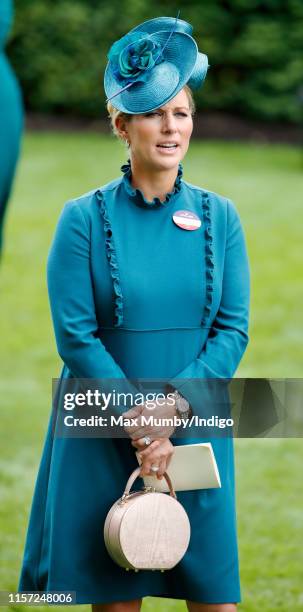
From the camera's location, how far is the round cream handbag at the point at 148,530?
283 cm

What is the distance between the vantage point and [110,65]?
9.91 feet

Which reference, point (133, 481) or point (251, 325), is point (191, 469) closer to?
point (133, 481)

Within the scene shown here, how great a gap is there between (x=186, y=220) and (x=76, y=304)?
0.37m

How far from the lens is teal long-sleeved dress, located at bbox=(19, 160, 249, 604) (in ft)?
9.82

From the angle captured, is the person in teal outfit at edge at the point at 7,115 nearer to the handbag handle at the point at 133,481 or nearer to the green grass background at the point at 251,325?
the handbag handle at the point at 133,481

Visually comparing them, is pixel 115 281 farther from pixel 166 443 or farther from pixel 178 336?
pixel 166 443

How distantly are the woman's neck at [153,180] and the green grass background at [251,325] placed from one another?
207 centimetres

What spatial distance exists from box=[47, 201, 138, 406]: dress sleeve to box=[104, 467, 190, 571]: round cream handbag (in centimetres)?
30

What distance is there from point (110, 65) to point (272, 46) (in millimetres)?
15132

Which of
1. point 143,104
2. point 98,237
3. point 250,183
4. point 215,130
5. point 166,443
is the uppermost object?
point 215,130

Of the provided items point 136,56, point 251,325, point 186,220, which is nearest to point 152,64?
point 136,56

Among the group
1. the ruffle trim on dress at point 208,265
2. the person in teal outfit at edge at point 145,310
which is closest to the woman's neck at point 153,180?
the person in teal outfit at edge at point 145,310

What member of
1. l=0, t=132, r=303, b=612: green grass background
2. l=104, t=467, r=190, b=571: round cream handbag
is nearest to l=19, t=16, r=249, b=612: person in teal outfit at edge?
l=104, t=467, r=190, b=571: round cream handbag

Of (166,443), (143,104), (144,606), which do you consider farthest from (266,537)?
(143,104)
